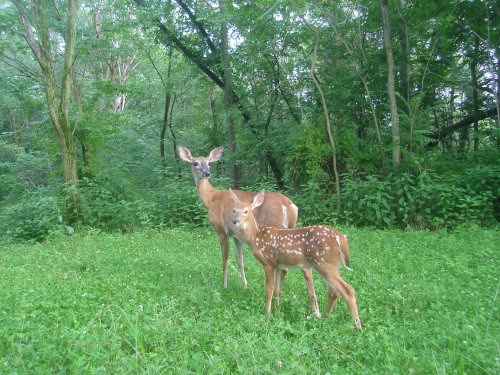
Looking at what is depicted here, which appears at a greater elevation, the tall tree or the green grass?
the tall tree

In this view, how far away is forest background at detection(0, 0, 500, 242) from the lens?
35.7 ft

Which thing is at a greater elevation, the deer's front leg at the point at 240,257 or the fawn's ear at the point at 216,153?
the fawn's ear at the point at 216,153

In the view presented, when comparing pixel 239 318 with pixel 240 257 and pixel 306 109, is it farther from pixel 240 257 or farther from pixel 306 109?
pixel 306 109

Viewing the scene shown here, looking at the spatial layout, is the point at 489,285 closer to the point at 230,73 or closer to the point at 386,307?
the point at 386,307

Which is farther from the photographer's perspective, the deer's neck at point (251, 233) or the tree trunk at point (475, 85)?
the tree trunk at point (475, 85)

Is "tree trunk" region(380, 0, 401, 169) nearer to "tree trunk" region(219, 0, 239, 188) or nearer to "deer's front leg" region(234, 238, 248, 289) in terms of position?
"tree trunk" region(219, 0, 239, 188)

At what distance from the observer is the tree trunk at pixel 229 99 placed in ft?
48.5

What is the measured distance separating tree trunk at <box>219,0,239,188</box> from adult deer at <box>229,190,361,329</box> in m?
9.39

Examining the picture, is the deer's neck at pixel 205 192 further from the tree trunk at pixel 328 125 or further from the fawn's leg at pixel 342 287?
the tree trunk at pixel 328 125

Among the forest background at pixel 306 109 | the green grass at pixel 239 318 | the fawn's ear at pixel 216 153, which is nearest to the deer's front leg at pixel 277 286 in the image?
the green grass at pixel 239 318

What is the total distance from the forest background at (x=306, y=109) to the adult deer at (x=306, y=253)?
5445 mm

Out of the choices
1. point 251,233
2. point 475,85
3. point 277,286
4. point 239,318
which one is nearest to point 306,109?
point 475,85

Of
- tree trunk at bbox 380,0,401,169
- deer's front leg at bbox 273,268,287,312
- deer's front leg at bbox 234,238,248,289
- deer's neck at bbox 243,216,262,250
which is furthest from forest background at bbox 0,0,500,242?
deer's front leg at bbox 273,268,287,312

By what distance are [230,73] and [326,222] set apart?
21.6 ft
